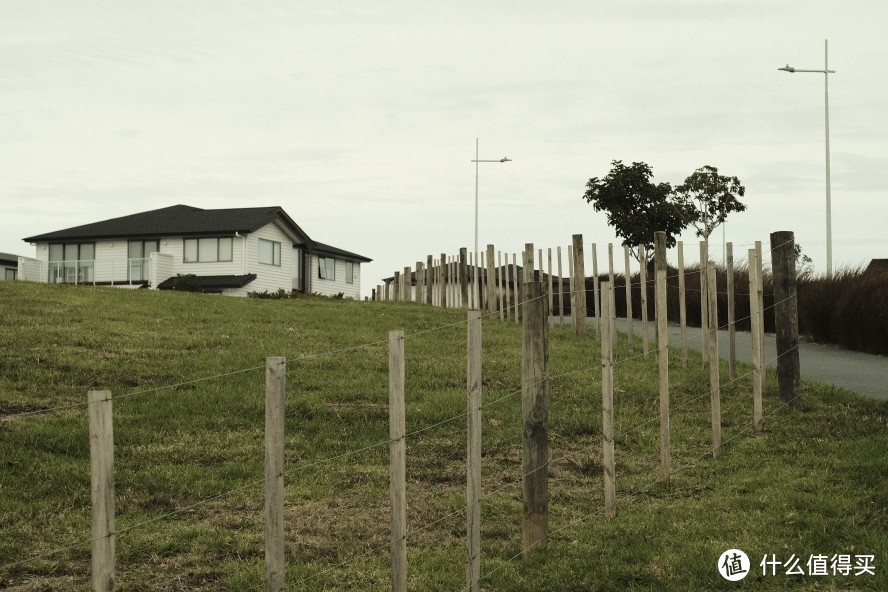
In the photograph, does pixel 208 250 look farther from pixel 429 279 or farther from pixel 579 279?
pixel 579 279

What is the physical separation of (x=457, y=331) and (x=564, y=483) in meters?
11.2

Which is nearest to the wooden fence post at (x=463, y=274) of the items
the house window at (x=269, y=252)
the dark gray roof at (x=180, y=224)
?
the dark gray roof at (x=180, y=224)

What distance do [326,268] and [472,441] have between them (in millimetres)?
52243

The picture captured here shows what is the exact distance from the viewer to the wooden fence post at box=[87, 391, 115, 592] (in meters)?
5.15

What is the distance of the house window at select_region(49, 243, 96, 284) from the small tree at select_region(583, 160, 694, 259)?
23.8 m

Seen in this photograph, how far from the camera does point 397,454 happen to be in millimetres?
6676

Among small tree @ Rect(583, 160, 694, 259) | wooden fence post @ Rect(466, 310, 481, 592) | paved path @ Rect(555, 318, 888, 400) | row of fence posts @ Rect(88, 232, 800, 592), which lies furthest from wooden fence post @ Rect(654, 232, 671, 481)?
small tree @ Rect(583, 160, 694, 259)

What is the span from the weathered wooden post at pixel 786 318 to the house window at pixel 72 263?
3939 centimetres

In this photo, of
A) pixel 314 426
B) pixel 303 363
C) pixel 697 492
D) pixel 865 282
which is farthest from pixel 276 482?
pixel 865 282

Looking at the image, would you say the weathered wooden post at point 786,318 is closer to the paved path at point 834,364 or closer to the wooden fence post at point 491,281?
the paved path at point 834,364

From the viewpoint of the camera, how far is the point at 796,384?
1459 centimetres

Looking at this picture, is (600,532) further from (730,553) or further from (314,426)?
(314,426)

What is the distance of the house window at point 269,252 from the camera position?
166ft

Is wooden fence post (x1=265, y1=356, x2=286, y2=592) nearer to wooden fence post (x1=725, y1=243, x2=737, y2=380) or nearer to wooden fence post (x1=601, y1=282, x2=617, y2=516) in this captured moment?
wooden fence post (x1=601, y1=282, x2=617, y2=516)
